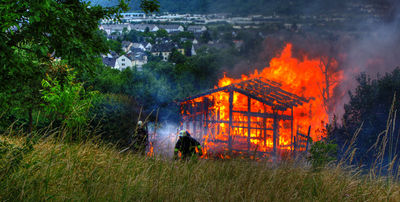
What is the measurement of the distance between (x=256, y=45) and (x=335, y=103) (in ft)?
56.3

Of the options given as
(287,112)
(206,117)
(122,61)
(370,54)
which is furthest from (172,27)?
(287,112)

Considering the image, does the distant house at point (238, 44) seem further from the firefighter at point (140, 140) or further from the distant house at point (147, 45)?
the firefighter at point (140, 140)

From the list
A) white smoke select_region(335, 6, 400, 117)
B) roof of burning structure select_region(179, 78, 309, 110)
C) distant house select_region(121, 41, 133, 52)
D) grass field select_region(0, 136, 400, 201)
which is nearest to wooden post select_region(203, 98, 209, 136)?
roof of burning structure select_region(179, 78, 309, 110)

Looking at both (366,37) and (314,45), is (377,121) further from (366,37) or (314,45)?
(366,37)

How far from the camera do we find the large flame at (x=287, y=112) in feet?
49.1

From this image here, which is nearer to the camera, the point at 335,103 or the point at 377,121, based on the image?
the point at 377,121

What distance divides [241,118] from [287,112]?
2184 millimetres

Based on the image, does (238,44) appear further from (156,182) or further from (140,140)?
(156,182)

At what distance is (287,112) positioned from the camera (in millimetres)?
15539

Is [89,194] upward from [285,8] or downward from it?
downward

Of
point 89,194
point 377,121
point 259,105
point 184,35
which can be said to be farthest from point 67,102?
point 184,35

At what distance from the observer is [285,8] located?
50.7m

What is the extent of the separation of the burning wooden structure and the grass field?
9756 mm

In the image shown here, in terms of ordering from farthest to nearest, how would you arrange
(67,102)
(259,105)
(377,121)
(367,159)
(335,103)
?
(335,103) → (377,121) → (367,159) → (259,105) → (67,102)
